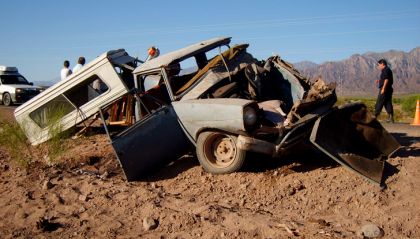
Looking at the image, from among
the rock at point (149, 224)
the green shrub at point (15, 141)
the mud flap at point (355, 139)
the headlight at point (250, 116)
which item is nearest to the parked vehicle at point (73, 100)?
the green shrub at point (15, 141)

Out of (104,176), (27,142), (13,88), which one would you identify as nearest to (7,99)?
(13,88)

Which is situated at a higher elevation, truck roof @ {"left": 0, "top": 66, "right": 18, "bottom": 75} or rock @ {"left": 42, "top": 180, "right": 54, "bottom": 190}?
truck roof @ {"left": 0, "top": 66, "right": 18, "bottom": 75}

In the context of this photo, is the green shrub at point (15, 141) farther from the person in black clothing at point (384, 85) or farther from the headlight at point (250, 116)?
the person in black clothing at point (384, 85)

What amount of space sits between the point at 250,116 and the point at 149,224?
2.01m

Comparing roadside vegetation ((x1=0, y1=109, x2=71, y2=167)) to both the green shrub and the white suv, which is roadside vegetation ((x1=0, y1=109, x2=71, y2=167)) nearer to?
the green shrub

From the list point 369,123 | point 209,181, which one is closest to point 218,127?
point 209,181

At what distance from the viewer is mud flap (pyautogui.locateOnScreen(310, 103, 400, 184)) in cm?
593

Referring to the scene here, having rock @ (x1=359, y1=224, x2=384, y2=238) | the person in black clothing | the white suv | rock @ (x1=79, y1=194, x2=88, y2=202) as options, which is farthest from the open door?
the white suv

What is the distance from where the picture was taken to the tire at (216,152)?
257 inches

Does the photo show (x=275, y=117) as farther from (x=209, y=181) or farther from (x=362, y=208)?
(x=362, y=208)

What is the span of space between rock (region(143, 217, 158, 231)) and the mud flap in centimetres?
228

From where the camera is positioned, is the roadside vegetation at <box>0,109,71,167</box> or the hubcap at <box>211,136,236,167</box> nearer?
the hubcap at <box>211,136,236,167</box>

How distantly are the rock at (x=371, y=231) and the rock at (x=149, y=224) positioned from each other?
90.4 inches

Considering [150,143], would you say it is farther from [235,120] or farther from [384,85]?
[384,85]
